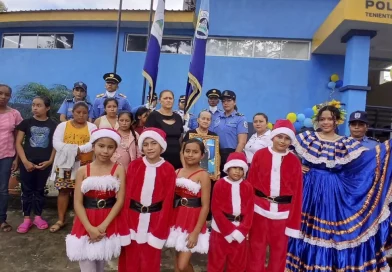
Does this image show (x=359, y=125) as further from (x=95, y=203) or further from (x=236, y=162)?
(x=95, y=203)

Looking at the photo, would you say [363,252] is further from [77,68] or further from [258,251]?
[77,68]

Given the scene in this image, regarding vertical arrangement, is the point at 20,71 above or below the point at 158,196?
above

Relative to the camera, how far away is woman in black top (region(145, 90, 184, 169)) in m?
3.54

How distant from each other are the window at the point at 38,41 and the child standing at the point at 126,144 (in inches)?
357

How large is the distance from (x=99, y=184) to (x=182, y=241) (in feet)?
2.70

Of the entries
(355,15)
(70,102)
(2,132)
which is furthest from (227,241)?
(355,15)

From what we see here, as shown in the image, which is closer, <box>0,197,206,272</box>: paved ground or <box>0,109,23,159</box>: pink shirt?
<box>0,197,206,272</box>: paved ground

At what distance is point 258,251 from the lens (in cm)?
300

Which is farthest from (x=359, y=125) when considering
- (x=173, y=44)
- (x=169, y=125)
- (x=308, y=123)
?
(x=173, y=44)

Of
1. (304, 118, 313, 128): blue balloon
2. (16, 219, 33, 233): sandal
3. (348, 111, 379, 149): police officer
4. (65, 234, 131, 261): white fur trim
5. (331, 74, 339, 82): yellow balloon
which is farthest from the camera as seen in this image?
(331, 74, 339, 82): yellow balloon

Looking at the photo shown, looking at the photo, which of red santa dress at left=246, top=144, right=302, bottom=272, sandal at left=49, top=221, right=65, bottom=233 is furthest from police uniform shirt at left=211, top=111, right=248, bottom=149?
sandal at left=49, top=221, right=65, bottom=233

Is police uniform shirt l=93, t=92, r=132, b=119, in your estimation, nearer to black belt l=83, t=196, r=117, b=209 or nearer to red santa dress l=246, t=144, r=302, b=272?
black belt l=83, t=196, r=117, b=209

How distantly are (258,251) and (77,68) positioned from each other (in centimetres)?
1021

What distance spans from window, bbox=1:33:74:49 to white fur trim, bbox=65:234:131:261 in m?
10.4
